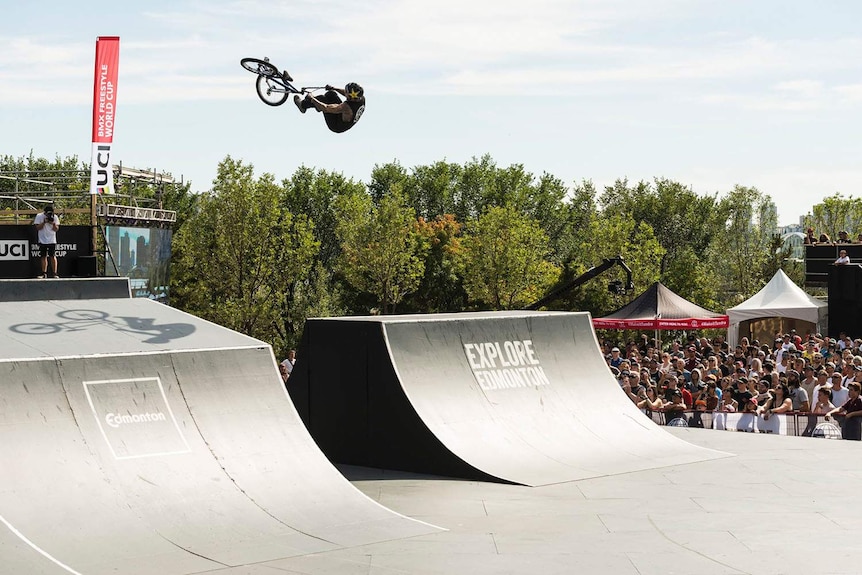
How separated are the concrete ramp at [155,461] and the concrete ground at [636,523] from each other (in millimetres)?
694

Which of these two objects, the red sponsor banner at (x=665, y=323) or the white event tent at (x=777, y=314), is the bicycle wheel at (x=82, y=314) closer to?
the red sponsor banner at (x=665, y=323)

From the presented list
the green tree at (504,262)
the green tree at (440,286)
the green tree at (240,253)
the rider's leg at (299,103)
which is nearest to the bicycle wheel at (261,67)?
the rider's leg at (299,103)

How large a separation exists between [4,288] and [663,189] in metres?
72.3

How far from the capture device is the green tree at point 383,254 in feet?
178

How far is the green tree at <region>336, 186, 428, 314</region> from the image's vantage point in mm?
54281

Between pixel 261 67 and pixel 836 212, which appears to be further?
pixel 836 212

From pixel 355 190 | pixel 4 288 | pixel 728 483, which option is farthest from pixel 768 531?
pixel 355 190

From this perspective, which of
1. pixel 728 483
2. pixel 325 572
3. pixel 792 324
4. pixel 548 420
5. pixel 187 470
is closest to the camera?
pixel 325 572

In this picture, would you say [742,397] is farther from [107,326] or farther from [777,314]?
[777,314]

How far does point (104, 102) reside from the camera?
29.0 meters

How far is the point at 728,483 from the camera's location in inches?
436

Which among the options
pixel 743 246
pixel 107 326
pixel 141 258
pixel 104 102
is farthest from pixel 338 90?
pixel 743 246

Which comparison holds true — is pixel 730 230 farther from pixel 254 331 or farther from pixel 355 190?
pixel 254 331

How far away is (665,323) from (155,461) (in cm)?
1790
